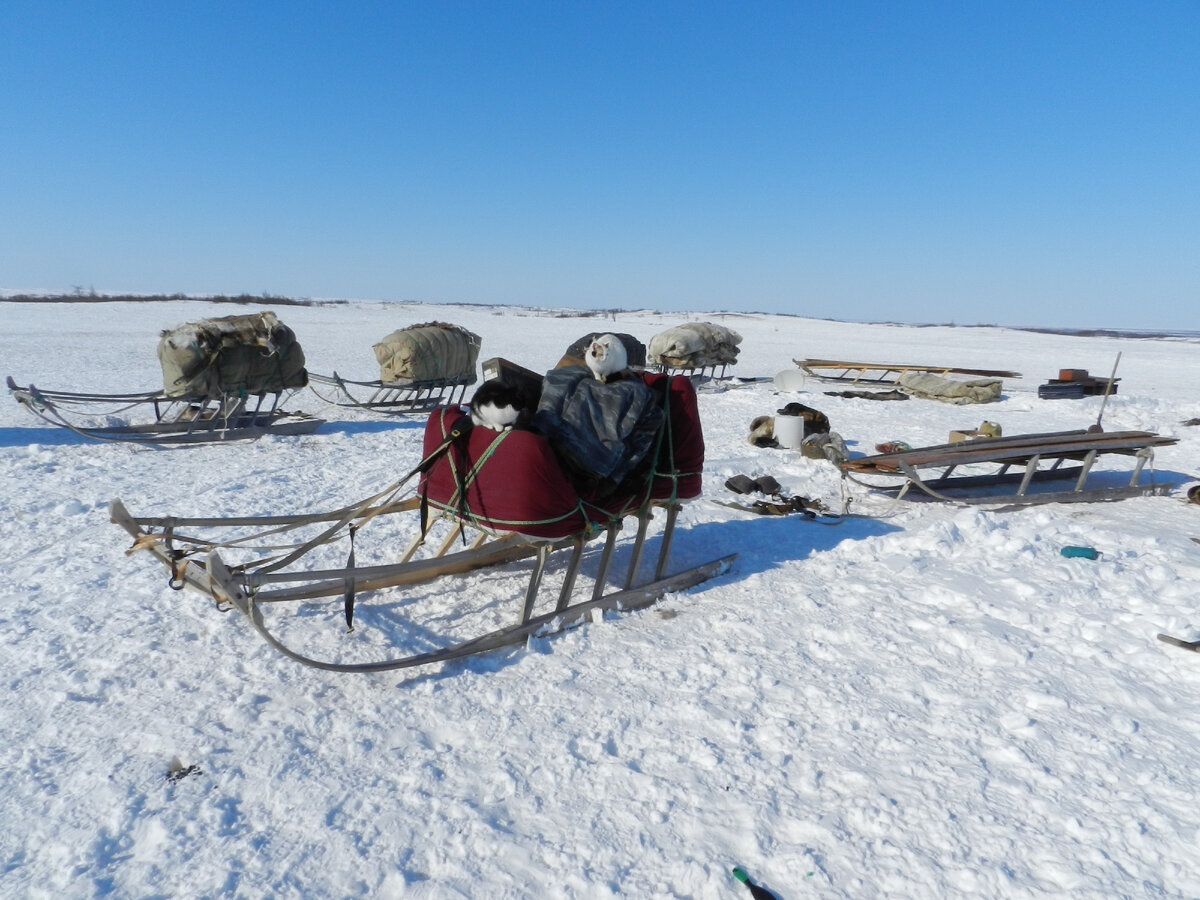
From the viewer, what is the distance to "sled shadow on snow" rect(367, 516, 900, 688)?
14.1ft

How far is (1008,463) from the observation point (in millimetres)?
8750

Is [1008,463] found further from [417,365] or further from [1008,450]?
[417,365]

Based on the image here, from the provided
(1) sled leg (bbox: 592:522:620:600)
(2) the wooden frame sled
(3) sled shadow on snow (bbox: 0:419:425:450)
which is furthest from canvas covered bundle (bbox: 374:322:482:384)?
(1) sled leg (bbox: 592:522:620:600)

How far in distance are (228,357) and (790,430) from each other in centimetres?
854

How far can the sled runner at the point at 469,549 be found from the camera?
4000 millimetres

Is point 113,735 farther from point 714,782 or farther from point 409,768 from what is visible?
point 714,782

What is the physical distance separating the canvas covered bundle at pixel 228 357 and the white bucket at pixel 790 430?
7544 mm

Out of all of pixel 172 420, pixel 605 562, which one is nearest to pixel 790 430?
pixel 605 562

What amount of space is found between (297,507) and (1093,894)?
7.07 metres

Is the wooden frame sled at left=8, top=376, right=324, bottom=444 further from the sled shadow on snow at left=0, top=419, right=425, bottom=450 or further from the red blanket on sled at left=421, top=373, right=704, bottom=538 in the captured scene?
the red blanket on sled at left=421, top=373, right=704, bottom=538

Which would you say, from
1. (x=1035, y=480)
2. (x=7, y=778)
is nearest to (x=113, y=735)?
(x=7, y=778)

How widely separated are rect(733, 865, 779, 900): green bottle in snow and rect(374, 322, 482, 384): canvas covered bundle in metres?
12.5

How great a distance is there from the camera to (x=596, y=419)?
4.75m

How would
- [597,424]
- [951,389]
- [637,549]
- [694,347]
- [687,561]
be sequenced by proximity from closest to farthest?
[597,424] → [637,549] → [687,561] → [951,389] → [694,347]
